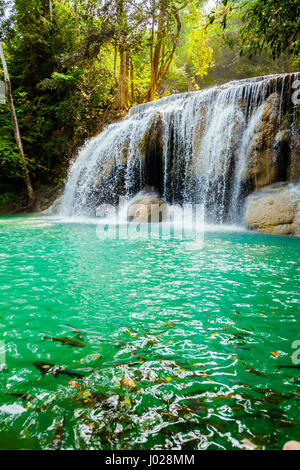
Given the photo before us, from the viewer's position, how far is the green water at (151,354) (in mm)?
1434

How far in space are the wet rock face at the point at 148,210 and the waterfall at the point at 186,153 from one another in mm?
1043

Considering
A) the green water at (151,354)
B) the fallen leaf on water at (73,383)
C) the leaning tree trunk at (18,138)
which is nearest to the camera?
the green water at (151,354)

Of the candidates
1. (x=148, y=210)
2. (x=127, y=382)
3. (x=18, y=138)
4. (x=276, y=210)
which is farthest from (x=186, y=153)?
(x=127, y=382)

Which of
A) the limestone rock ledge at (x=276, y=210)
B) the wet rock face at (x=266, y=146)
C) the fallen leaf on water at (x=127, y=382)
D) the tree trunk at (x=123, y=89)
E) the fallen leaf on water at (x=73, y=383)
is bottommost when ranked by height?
the fallen leaf on water at (x=127, y=382)

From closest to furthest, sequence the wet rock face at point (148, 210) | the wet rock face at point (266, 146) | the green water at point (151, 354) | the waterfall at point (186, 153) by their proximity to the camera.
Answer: the green water at point (151, 354) → the wet rock face at point (266, 146) → the waterfall at point (186, 153) → the wet rock face at point (148, 210)

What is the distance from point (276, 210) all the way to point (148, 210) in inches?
176

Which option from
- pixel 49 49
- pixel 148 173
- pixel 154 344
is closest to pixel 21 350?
pixel 154 344

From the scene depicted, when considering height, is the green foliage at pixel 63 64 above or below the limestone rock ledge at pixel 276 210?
above

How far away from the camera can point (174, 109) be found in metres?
11.9

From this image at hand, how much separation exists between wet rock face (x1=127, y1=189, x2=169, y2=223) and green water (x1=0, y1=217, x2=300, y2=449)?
5.79 metres

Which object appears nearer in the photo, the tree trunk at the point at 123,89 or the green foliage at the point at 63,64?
the green foliage at the point at 63,64

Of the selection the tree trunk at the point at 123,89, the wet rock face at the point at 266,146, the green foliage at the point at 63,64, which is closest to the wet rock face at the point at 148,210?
the wet rock face at the point at 266,146

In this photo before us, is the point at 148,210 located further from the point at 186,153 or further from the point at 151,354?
the point at 151,354

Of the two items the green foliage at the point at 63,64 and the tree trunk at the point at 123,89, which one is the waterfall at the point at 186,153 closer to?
the green foliage at the point at 63,64
